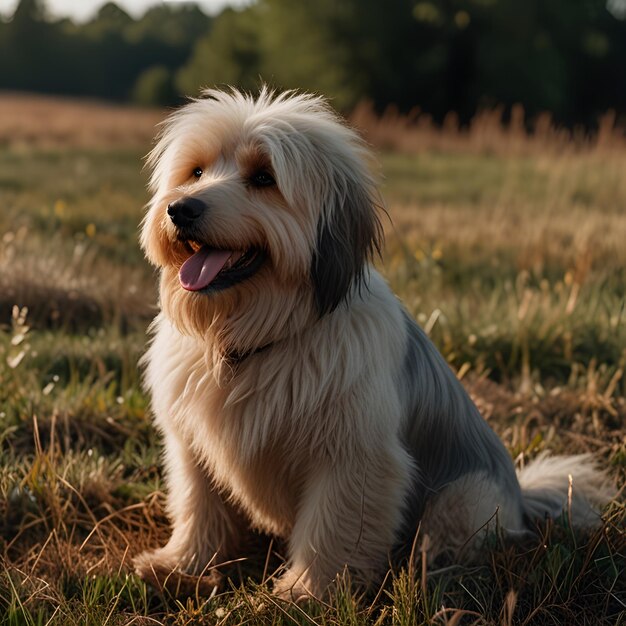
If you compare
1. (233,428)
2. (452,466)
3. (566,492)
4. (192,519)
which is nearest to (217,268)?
(233,428)

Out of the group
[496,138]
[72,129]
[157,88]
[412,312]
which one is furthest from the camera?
[157,88]

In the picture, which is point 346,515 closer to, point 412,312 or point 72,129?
point 412,312

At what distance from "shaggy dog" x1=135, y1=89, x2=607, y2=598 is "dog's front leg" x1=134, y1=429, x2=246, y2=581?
20 mm

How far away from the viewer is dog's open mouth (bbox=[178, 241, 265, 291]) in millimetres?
2562

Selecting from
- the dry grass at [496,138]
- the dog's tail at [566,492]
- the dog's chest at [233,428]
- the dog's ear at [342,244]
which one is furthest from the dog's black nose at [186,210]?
the dry grass at [496,138]

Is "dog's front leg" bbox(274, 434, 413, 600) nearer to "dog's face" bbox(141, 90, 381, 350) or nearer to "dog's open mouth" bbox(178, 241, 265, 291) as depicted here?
"dog's face" bbox(141, 90, 381, 350)

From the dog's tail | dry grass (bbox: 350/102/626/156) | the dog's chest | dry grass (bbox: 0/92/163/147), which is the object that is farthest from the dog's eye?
dry grass (bbox: 0/92/163/147)

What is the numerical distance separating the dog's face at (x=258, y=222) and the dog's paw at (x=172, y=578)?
81 centimetres

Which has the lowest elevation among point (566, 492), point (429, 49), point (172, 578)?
point (172, 578)

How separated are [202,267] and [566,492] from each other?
5.31ft

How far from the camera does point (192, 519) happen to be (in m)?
3.01

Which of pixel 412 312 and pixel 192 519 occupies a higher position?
pixel 412 312

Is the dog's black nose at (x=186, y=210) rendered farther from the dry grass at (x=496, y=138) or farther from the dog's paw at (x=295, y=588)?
the dry grass at (x=496, y=138)

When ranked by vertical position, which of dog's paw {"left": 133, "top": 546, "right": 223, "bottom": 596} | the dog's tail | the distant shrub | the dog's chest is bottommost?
the distant shrub
